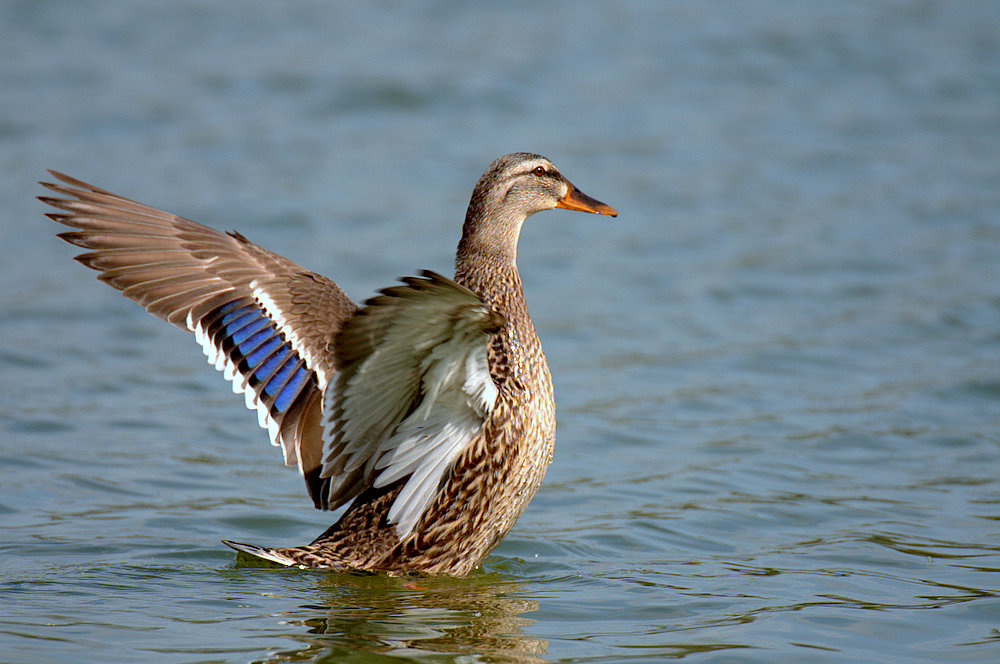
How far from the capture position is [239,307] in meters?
5.14

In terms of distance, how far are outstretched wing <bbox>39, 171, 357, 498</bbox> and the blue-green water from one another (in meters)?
0.74

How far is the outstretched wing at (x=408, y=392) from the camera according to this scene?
411 cm

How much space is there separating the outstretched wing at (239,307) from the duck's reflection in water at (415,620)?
21.0 inches

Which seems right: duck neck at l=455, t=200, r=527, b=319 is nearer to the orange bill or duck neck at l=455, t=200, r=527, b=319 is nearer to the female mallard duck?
the female mallard duck

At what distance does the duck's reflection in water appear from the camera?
4.36 meters

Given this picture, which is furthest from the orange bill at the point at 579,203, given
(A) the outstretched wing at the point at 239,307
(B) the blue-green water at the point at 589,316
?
(B) the blue-green water at the point at 589,316

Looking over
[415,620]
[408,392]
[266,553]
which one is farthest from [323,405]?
[415,620]

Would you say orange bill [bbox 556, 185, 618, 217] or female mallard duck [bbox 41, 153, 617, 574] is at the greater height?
orange bill [bbox 556, 185, 618, 217]

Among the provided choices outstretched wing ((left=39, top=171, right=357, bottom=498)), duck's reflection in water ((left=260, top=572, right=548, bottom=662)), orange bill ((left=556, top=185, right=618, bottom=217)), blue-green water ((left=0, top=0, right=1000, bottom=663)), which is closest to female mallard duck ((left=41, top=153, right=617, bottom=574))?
outstretched wing ((left=39, top=171, right=357, bottom=498))

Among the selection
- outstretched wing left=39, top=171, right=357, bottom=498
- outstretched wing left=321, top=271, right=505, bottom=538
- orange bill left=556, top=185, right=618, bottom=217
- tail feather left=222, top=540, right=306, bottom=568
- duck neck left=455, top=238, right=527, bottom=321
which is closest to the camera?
outstretched wing left=321, top=271, right=505, bottom=538

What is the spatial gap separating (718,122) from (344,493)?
943cm

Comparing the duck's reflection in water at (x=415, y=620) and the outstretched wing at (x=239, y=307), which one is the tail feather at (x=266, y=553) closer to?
the duck's reflection in water at (x=415, y=620)

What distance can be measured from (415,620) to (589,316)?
5127 millimetres

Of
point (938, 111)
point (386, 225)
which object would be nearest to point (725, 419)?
point (386, 225)
